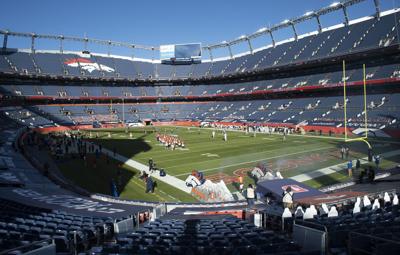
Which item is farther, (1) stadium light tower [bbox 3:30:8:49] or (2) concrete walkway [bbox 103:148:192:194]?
(1) stadium light tower [bbox 3:30:8:49]

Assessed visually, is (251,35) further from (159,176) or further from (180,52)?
(159,176)

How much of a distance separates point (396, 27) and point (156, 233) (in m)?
54.3

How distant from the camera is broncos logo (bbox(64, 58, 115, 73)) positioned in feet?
258

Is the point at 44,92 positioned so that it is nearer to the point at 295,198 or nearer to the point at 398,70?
the point at 398,70

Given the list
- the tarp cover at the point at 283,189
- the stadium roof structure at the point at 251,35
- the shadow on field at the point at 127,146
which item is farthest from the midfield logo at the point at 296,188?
the stadium roof structure at the point at 251,35

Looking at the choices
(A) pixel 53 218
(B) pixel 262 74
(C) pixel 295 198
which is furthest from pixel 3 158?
(B) pixel 262 74

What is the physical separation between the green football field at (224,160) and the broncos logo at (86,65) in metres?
43.7

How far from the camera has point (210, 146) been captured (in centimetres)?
3803

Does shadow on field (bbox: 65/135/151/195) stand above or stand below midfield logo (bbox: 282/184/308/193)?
below

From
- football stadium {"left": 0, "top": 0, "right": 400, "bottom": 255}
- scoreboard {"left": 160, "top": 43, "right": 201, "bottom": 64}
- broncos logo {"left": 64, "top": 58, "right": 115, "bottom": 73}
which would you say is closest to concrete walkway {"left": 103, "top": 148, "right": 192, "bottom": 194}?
football stadium {"left": 0, "top": 0, "right": 400, "bottom": 255}

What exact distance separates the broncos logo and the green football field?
143 ft

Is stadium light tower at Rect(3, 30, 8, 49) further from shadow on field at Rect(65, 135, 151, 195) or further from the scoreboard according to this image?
shadow on field at Rect(65, 135, 151, 195)

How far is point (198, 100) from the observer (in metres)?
89.3

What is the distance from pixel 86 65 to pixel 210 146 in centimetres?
5280
